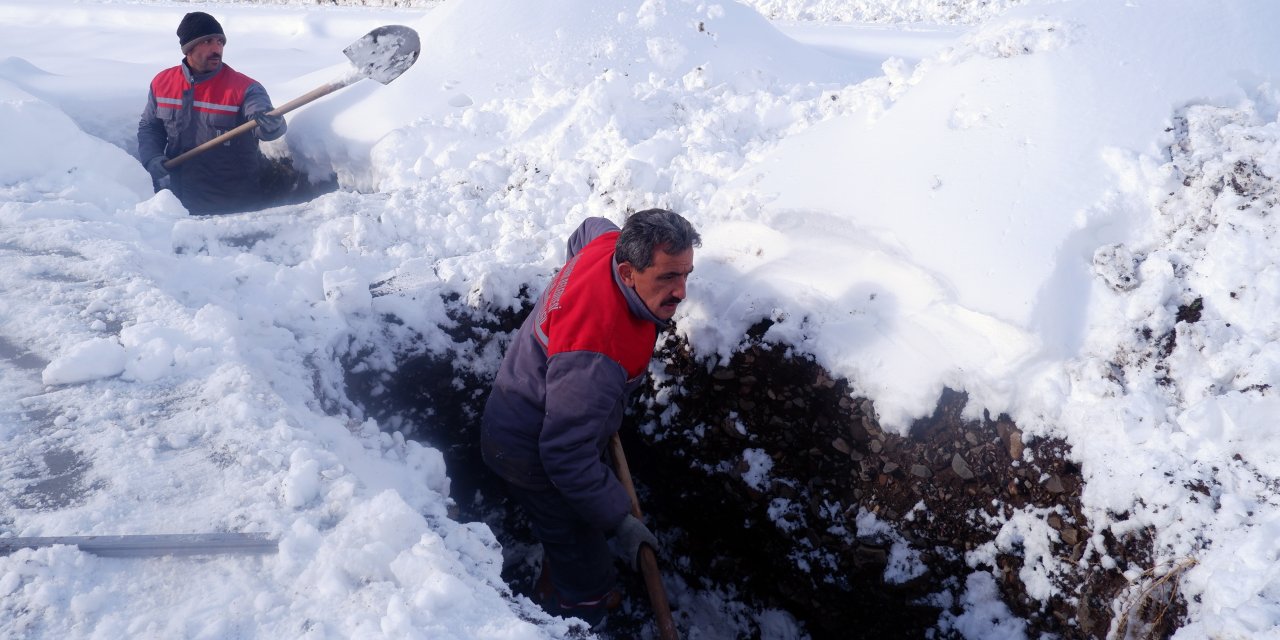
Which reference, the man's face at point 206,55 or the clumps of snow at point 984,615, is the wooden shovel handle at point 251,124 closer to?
the man's face at point 206,55

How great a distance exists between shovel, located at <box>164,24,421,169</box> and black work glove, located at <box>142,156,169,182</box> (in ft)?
0.12

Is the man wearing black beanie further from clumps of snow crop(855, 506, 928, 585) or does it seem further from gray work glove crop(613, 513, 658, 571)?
clumps of snow crop(855, 506, 928, 585)

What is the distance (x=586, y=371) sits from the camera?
8.57 ft

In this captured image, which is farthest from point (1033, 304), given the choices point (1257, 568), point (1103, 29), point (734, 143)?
point (734, 143)

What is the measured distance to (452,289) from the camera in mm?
A: 3580

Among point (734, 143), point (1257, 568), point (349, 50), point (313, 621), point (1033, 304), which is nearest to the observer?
point (313, 621)

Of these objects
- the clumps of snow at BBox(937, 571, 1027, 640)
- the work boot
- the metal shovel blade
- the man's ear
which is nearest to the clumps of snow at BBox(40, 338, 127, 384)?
the man's ear

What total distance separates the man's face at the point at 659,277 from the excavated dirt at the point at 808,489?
2.12ft

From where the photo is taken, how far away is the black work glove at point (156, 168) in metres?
4.85

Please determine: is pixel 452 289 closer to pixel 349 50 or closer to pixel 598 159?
pixel 598 159

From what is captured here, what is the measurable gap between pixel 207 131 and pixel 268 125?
0.55m

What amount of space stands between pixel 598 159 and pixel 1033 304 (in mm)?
2262

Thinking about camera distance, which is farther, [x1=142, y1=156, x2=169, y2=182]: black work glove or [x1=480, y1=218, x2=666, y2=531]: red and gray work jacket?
[x1=142, y1=156, x2=169, y2=182]: black work glove

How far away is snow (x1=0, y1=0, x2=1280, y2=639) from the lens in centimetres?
207
